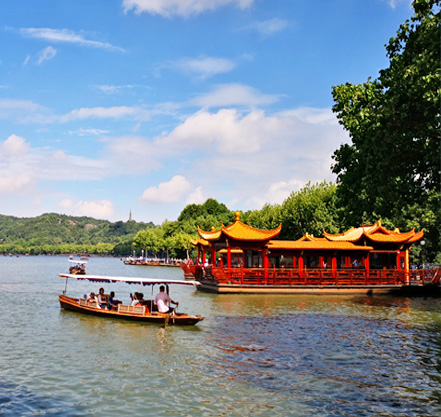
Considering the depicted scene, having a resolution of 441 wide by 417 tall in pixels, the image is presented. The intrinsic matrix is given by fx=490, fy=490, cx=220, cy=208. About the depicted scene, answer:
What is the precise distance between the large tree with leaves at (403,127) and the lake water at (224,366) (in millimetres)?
7519

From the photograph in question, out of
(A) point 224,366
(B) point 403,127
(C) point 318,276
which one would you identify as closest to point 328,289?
(C) point 318,276

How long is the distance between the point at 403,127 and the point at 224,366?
17444 millimetres

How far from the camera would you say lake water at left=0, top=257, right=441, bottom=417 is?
11117 mm

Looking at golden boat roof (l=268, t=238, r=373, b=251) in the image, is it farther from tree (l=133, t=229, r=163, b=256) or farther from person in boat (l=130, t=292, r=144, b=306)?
tree (l=133, t=229, r=163, b=256)

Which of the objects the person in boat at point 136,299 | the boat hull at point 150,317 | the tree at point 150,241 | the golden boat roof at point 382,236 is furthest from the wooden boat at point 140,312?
the tree at point 150,241

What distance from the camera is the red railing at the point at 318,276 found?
123 feet

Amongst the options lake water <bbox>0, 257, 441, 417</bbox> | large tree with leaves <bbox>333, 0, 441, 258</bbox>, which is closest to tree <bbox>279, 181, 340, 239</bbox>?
large tree with leaves <bbox>333, 0, 441, 258</bbox>

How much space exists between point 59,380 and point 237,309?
15.9 m

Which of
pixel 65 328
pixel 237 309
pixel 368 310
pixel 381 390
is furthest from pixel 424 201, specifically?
pixel 65 328

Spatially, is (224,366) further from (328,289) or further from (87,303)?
(328,289)

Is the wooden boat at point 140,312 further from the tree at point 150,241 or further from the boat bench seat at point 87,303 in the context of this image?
the tree at point 150,241

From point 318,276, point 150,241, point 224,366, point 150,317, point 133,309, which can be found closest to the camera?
point 224,366

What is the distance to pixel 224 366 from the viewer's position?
14.4 m

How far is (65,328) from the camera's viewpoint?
21.0 meters
